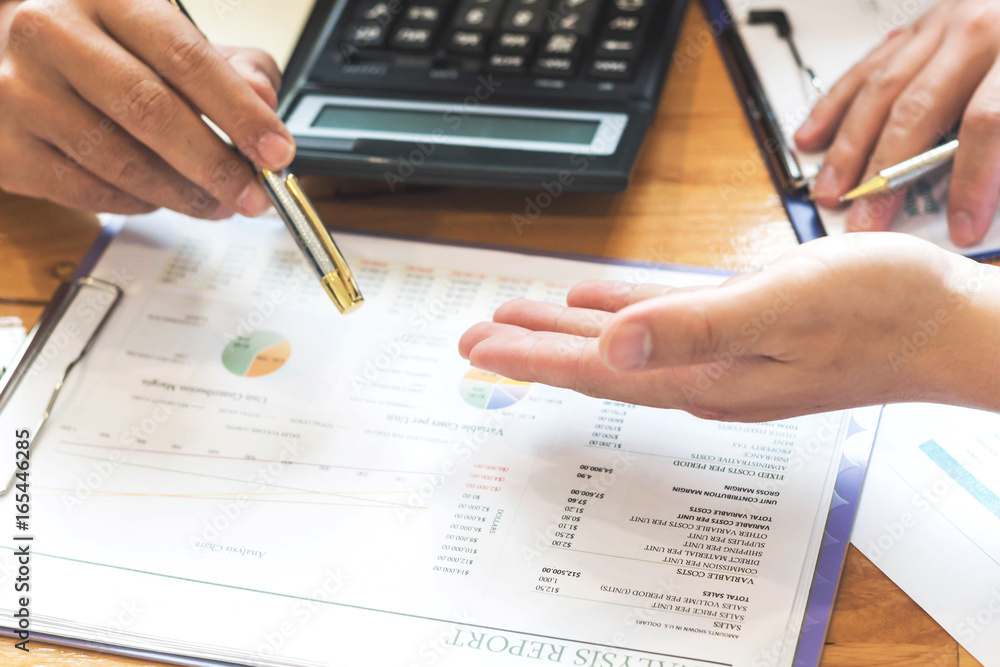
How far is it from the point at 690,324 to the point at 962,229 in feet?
0.98

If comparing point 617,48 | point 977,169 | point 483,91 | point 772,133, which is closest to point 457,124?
point 483,91

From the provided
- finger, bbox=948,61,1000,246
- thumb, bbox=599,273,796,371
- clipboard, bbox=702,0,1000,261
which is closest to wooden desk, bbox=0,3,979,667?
clipboard, bbox=702,0,1000,261

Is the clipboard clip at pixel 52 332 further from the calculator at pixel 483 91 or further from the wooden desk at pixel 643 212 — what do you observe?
the calculator at pixel 483 91

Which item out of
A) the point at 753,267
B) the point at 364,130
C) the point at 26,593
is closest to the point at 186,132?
the point at 364,130

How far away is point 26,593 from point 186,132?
32 cm

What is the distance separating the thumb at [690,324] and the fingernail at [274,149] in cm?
30

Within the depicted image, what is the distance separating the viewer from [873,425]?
0.45 meters

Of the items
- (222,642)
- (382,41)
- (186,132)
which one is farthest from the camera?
(382,41)

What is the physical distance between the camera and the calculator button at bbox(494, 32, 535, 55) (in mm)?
637

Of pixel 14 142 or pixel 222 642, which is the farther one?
pixel 14 142

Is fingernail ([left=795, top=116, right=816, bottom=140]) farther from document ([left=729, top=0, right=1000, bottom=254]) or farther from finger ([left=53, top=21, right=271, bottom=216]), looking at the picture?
finger ([left=53, top=21, right=271, bottom=216])

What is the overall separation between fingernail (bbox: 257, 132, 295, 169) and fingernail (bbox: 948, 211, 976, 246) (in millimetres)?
468

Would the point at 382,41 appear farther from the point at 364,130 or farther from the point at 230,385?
the point at 230,385

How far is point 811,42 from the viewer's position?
2.21 ft
